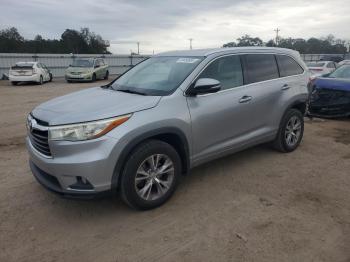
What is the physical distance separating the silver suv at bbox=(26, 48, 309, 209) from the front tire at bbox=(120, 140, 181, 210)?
1cm

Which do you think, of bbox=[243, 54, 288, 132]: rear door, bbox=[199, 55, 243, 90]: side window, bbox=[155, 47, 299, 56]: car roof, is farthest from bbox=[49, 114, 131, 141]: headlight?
bbox=[243, 54, 288, 132]: rear door

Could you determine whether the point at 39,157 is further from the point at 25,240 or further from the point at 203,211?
the point at 203,211

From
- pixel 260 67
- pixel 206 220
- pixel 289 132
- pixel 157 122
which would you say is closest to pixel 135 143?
pixel 157 122

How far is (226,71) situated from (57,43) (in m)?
59.8

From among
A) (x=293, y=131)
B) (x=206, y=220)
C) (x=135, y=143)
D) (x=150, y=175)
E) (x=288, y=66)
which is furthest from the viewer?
(x=293, y=131)

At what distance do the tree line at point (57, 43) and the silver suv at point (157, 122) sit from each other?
166 ft

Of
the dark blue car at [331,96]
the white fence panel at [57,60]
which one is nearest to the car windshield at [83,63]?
the white fence panel at [57,60]

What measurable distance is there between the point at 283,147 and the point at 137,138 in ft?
10.7

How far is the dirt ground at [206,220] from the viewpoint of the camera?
3.30 meters

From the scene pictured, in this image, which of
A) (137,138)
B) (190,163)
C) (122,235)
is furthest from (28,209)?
(190,163)

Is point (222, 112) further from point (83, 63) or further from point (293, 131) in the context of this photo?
point (83, 63)

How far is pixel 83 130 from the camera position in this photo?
11.6ft

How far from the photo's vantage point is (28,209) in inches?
163

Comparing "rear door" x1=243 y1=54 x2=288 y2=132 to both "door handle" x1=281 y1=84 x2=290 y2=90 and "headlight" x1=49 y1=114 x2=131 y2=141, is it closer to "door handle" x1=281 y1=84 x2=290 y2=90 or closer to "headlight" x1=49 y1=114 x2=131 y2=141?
"door handle" x1=281 y1=84 x2=290 y2=90
